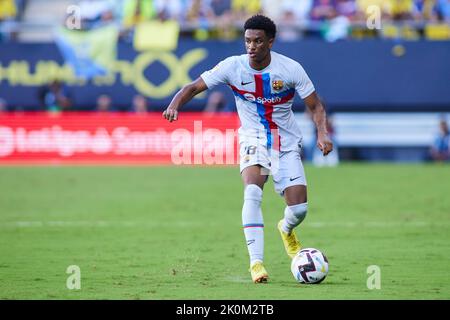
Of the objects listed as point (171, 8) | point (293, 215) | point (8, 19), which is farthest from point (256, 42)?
point (8, 19)

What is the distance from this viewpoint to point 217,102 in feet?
95.5

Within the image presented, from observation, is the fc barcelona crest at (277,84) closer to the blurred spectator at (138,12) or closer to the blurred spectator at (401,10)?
the blurred spectator at (401,10)

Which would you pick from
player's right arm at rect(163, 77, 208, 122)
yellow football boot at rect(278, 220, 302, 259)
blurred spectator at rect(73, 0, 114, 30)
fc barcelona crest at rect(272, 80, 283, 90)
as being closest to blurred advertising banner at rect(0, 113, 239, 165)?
blurred spectator at rect(73, 0, 114, 30)

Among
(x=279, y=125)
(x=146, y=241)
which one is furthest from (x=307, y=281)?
(x=146, y=241)

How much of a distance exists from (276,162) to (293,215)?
604 millimetres

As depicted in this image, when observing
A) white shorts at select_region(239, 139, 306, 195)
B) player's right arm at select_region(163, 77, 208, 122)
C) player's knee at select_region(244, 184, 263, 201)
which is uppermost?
player's right arm at select_region(163, 77, 208, 122)

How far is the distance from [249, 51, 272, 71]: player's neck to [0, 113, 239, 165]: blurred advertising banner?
17.0m

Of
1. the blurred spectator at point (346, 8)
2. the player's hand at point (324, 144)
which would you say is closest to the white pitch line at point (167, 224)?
the player's hand at point (324, 144)

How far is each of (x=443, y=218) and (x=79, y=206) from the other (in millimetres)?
6649

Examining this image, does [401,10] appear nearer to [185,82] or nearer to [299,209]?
[185,82]

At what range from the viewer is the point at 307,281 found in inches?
393

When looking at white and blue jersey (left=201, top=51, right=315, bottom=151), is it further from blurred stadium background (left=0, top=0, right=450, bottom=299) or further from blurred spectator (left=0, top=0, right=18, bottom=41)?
blurred spectator (left=0, top=0, right=18, bottom=41)

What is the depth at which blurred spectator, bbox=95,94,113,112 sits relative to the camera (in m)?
29.3

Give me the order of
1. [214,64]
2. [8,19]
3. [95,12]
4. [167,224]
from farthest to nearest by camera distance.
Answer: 1. [8,19]
2. [95,12]
3. [214,64]
4. [167,224]
